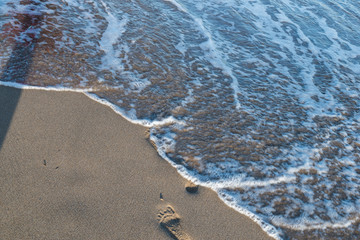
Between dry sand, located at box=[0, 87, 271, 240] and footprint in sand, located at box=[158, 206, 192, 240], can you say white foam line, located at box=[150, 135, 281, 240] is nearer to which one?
dry sand, located at box=[0, 87, 271, 240]

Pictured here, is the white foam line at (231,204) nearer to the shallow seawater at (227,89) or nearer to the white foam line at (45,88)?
the shallow seawater at (227,89)

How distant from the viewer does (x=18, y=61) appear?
11.2 ft

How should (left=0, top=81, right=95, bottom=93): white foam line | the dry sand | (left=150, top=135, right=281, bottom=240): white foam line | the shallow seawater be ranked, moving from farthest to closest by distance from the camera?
(left=0, top=81, right=95, bottom=93): white foam line, the shallow seawater, (left=150, top=135, right=281, bottom=240): white foam line, the dry sand

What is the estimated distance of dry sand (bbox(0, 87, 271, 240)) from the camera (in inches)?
77.1

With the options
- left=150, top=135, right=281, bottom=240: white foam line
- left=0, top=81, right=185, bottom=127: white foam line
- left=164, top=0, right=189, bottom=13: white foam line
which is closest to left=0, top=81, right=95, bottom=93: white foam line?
left=0, top=81, right=185, bottom=127: white foam line

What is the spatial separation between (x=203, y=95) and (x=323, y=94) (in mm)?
2223

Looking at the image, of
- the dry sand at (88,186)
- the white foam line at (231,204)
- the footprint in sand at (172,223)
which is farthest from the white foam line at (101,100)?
the footprint in sand at (172,223)

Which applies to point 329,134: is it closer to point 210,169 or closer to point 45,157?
point 210,169

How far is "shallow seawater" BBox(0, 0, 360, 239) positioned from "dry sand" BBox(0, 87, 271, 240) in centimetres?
26

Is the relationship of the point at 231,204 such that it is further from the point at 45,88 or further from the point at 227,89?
the point at 45,88

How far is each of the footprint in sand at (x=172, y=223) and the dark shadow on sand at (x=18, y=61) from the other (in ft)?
5.59

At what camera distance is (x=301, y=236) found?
7.32 feet

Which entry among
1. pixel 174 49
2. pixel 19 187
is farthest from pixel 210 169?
pixel 174 49

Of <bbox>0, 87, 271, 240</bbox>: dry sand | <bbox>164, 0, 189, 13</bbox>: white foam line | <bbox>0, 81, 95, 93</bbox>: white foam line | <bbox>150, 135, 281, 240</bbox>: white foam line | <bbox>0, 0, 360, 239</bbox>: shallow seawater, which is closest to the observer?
<bbox>0, 87, 271, 240</bbox>: dry sand
